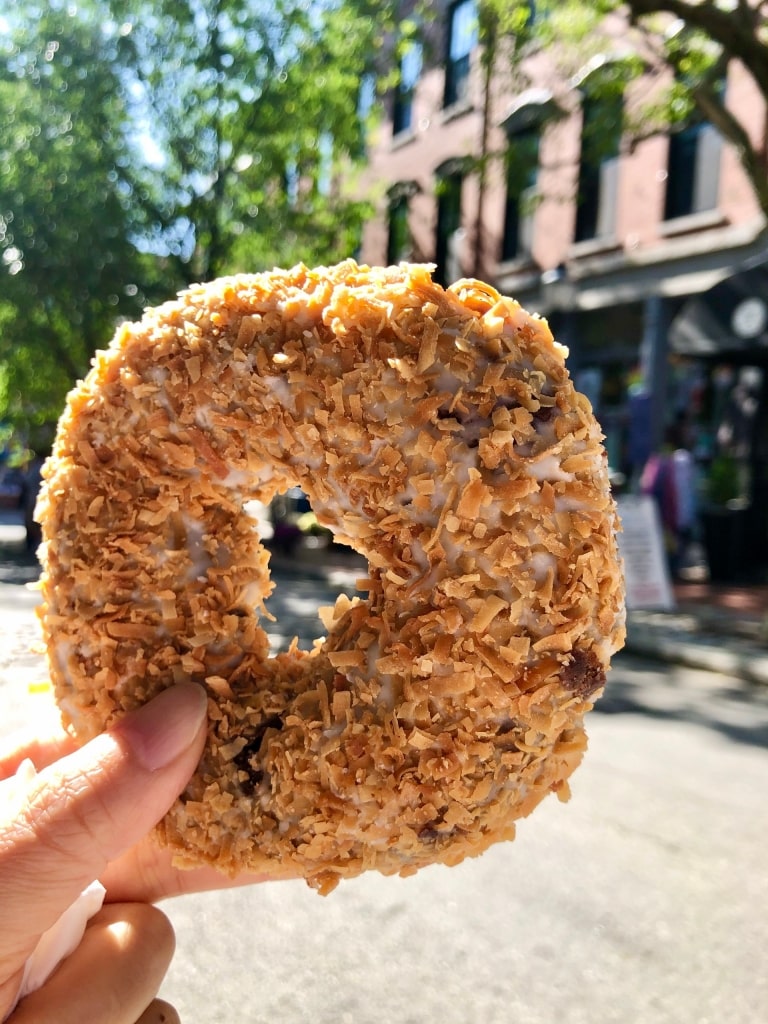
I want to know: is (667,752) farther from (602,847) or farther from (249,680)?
(249,680)

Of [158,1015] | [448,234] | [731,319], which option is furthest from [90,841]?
[448,234]

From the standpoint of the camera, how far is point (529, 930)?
3025 mm

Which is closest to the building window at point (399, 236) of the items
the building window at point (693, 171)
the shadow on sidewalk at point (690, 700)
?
the building window at point (693, 171)

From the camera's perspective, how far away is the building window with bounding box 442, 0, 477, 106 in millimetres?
15227

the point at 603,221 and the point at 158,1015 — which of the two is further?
the point at 603,221

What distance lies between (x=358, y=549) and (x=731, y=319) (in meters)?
9.59

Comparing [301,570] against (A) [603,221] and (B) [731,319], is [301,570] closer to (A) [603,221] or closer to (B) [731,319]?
(B) [731,319]

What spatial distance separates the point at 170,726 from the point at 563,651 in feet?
2.12

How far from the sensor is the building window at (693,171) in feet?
38.6

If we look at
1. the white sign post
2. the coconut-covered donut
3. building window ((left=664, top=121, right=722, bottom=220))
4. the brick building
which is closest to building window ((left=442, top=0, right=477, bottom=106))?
the brick building

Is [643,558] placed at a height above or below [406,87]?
below

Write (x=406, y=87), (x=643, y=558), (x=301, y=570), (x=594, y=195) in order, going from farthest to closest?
1. (x=406, y=87)
2. (x=594, y=195)
3. (x=301, y=570)
4. (x=643, y=558)

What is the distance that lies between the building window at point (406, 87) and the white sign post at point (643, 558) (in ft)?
25.3

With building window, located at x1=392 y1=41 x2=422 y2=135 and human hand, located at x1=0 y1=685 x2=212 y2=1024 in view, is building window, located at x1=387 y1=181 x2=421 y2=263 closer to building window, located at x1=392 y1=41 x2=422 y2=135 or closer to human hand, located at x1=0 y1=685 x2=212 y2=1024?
building window, located at x1=392 y1=41 x2=422 y2=135
